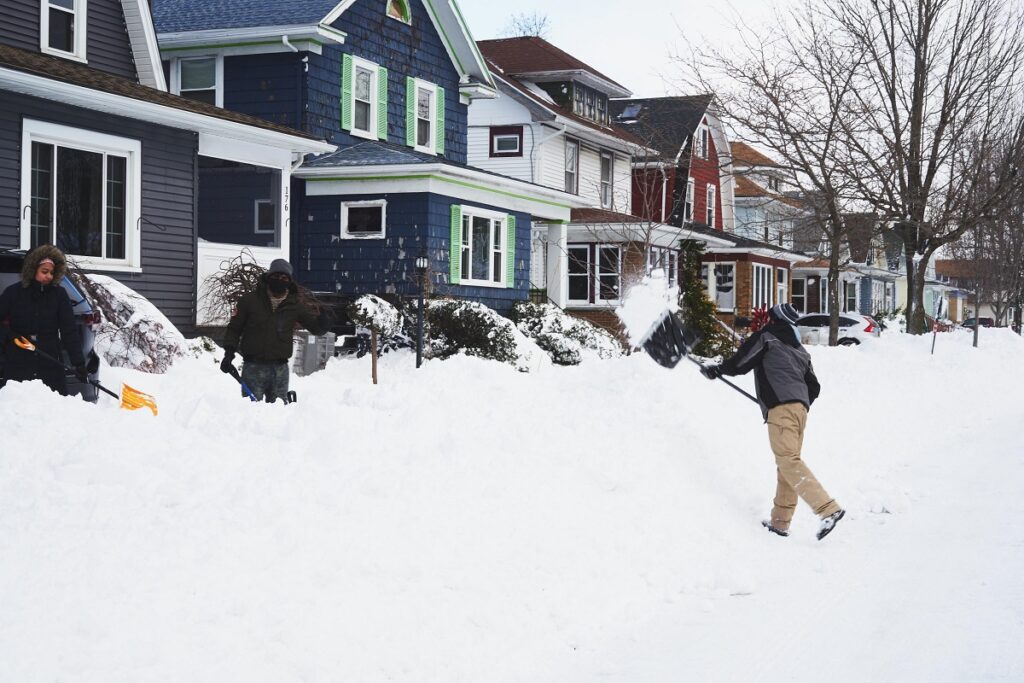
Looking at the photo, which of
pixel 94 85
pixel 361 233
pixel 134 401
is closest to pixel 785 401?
pixel 134 401

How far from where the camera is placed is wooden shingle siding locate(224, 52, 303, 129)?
24.0 m

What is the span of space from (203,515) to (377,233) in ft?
59.2

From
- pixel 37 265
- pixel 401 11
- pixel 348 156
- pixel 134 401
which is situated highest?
pixel 401 11

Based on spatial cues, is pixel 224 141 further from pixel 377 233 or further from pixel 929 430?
pixel 929 430

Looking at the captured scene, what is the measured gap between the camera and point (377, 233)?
2402cm

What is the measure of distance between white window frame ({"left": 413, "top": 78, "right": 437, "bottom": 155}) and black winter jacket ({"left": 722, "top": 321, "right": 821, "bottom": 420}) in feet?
62.8

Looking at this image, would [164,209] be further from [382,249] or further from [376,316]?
[382,249]

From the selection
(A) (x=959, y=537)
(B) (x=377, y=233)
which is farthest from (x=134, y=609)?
(B) (x=377, y=233)

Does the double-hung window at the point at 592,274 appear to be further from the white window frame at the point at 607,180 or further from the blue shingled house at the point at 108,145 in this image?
the blue shingled house at the point at 108,145

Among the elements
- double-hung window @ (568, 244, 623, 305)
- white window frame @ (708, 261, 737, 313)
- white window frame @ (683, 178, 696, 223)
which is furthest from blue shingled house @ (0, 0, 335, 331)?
white window frame @ (708, 261, 737, 313)

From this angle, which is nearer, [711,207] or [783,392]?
[783,392]

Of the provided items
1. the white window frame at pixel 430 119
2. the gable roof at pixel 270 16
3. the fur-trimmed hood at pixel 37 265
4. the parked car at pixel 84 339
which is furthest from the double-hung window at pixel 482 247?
the fur-trimmed hood at pixel 37 265

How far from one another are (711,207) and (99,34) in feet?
104

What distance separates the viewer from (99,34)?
18.3 m
